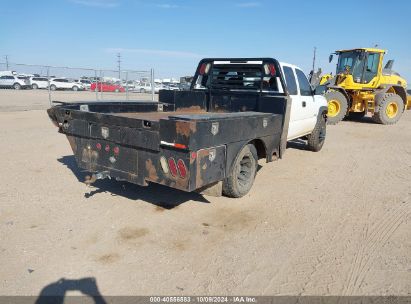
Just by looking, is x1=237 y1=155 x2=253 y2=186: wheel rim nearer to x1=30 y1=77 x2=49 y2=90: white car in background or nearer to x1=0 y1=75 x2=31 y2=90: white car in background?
x1=30 y1=77 x2=49 y2=90: white car in background

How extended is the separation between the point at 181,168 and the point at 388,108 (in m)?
15.1

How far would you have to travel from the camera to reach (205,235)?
4.02 meters

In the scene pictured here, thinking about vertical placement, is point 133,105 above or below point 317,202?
above

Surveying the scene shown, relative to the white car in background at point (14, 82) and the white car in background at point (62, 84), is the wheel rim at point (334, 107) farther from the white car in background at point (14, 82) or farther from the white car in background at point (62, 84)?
the white car in background at point (14, 82)

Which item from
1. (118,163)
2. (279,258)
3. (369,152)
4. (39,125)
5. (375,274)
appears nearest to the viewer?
(375,274)

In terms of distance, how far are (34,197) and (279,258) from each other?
3533mm

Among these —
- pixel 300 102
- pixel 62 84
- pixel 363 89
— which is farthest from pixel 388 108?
pixel 62 84

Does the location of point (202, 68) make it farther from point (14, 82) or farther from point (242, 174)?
point (14, 82)

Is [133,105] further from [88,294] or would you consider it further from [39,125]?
[39,125]

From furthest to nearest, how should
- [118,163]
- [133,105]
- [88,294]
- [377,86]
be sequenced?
[377,86] < [133,105] < [118,163] < [88,294]

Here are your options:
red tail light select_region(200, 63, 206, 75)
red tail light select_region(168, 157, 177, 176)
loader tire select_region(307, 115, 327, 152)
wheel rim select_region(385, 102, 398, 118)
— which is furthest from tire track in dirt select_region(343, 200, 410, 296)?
wheel rim select_region(385, 102, 398, 118)

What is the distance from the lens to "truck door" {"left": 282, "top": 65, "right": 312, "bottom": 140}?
255 inches

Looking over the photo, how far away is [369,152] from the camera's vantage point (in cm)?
925

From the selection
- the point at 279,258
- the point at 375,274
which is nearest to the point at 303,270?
the point at 279,258
